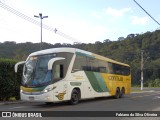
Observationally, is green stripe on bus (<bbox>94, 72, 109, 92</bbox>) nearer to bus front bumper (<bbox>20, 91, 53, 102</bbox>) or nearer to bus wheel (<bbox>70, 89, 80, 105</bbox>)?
bus wheel (<bbox>70, 89, 80, 105</bbox>)

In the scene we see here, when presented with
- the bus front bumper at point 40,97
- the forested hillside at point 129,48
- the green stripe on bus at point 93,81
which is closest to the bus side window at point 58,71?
the bus front bumper at point 40,97

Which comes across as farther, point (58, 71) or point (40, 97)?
point (58, 71)

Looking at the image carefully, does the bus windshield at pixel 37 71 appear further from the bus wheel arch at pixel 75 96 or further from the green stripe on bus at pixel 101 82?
the green stripe on bus at pixel 101 82

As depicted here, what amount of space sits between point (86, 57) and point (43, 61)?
4.35m

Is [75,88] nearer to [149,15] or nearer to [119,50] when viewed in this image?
[149,15]

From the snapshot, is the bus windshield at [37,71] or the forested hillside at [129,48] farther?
the forested hillside at [129,48]

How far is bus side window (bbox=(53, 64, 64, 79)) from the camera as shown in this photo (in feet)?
68.2

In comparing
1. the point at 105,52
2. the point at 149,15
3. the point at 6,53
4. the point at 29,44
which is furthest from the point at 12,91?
the point at 105,52

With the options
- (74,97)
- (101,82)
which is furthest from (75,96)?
(101,82)

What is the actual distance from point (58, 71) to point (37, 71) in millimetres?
1211

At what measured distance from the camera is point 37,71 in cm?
2094

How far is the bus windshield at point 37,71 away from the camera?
20.6 metres

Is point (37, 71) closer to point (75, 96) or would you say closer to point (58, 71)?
point (58, 71)

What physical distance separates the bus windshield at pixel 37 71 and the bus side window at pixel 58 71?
0.42 meters
